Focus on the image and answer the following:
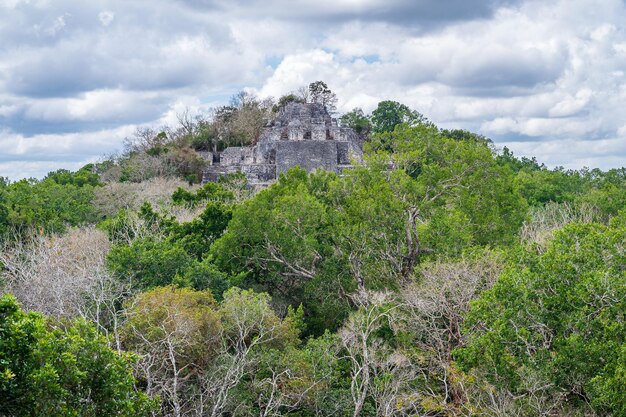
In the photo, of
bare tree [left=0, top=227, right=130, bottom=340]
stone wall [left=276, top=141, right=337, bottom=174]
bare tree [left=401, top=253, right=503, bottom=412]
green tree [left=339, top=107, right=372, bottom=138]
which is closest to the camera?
bare tree [left=401, top=253, right=503, bottom=412]

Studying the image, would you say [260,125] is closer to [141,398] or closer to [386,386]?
Result: [386,386]

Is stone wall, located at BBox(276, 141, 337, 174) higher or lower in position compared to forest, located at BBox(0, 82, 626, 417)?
higher

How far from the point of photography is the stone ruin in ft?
114

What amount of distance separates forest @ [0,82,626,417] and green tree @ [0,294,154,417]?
2 cm

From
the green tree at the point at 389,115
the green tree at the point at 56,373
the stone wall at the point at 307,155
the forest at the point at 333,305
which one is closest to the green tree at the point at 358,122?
the green tree at the point at 389,115

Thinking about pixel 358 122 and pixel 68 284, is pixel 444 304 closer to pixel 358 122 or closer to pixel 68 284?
pixel 68 284

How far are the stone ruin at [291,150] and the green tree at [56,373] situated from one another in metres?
23.1

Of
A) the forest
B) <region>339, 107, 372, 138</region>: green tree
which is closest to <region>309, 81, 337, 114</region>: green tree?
<region>339, 107, 372, 138</region>: green tree

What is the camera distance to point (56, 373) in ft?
24.2

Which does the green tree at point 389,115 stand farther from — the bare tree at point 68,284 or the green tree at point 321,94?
the bare tree at point 68,284

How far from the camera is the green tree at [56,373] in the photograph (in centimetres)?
724

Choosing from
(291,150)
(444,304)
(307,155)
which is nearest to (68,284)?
(444,304)

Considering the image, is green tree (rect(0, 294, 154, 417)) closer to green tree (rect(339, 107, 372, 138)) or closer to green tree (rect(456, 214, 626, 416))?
green tree (rect(456, 214, 626, 416))

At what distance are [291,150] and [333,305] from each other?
1887cm
